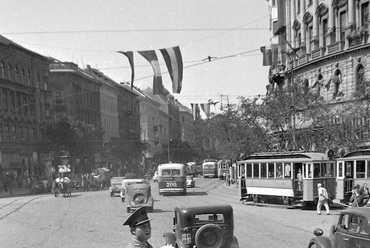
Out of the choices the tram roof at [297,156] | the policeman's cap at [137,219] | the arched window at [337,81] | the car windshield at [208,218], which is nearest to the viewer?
the policeman's cap at [137,219]

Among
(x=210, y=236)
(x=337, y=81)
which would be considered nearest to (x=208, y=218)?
(x=210, y=236)

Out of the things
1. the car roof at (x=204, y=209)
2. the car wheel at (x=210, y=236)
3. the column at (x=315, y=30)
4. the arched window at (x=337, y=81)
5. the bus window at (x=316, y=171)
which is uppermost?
the column at (x=315, y=30)

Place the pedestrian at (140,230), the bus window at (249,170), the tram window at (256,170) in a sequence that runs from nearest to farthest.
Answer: the pedestrian at (140,230)
the tram window at (256,170)
the bus window at (249,170)

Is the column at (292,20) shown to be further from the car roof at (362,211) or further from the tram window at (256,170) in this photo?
the car roof at (362,211)

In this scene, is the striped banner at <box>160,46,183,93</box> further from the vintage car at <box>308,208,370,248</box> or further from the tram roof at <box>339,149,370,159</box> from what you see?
the vintage car at <box>308,208,370,248</box>

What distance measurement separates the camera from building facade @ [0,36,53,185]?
55.0m

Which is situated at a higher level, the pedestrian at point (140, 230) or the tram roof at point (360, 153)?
the pedestrian at point (140, 230)

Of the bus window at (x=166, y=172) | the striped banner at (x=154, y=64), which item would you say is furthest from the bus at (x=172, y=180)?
the striped banner at (x=154, y=64)

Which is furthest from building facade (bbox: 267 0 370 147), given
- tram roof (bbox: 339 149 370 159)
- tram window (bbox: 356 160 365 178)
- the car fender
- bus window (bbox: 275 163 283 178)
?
the car fender

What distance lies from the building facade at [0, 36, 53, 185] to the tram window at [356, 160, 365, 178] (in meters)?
38.1

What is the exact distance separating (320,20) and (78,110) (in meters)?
40.8

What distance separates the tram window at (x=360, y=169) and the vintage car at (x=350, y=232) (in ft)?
50.7

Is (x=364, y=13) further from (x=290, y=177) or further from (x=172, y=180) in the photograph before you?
(x=290, y=177)

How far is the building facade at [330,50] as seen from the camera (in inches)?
1564
